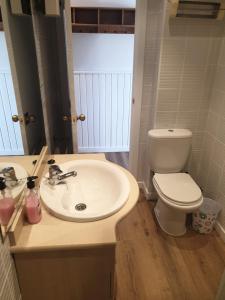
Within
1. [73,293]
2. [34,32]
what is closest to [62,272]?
[73,293]

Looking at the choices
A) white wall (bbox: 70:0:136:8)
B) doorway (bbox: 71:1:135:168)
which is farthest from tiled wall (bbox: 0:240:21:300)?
white wall (bbox: 70:0:136:8)

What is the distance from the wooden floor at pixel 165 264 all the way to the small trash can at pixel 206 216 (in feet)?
0.24

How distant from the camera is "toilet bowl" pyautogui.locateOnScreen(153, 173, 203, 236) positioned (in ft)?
5.70

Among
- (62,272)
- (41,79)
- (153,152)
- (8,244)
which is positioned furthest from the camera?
(153,152)

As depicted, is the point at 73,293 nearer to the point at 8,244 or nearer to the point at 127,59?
the point at 8,244

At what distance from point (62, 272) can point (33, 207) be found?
0.30m

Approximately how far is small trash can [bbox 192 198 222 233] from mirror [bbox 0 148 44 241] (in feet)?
4.87

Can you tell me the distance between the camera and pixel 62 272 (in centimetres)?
94

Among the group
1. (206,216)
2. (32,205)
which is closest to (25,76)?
(32,205)

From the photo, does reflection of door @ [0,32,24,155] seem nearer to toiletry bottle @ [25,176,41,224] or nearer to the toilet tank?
toiletry bottle @ [25,176,41,224]

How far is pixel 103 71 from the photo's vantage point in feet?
9.73

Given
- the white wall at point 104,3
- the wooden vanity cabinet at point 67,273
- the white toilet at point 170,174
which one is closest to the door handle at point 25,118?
the wooden vanity cabinet at point 67,273

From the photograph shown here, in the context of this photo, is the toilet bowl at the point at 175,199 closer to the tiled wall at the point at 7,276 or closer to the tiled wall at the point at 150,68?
the tiled wall at the point at 150,68

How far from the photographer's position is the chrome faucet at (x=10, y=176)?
37.2 inches
